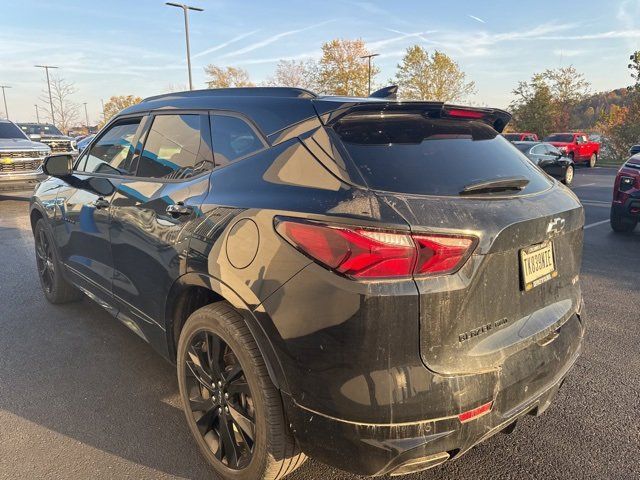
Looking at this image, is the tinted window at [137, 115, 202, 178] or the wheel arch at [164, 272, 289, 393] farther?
the tinted window at [137, 115, 202, 178]

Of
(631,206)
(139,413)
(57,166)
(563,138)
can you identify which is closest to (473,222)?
(139,413)

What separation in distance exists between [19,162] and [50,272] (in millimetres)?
8635

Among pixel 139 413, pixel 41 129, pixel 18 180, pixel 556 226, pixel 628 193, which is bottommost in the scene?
pixel 139 413

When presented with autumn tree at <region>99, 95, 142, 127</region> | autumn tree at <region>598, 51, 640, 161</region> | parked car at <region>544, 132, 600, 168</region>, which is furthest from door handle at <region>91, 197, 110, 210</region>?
autumn tree at <region>99, 95, 142, 127</region>

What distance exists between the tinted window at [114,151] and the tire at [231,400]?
1.37 metres

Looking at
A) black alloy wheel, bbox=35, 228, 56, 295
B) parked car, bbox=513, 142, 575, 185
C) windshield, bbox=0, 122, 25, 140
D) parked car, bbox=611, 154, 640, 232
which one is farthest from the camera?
parked car, bbox=513, 142, 575, 185

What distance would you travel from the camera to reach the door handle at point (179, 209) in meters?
2.36

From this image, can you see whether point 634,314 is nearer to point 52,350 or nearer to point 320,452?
point 320,452

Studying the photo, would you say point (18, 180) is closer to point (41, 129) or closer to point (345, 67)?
point (41, 129)

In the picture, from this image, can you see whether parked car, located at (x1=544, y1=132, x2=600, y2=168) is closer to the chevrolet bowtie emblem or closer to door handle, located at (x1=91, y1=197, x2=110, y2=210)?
the chevrolet bowtie emblem

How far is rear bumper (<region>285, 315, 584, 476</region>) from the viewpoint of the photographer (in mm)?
1687

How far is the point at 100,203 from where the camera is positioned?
3209 millimetres

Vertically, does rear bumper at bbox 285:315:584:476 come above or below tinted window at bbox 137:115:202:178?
below

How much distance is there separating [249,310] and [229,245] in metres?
0.31
